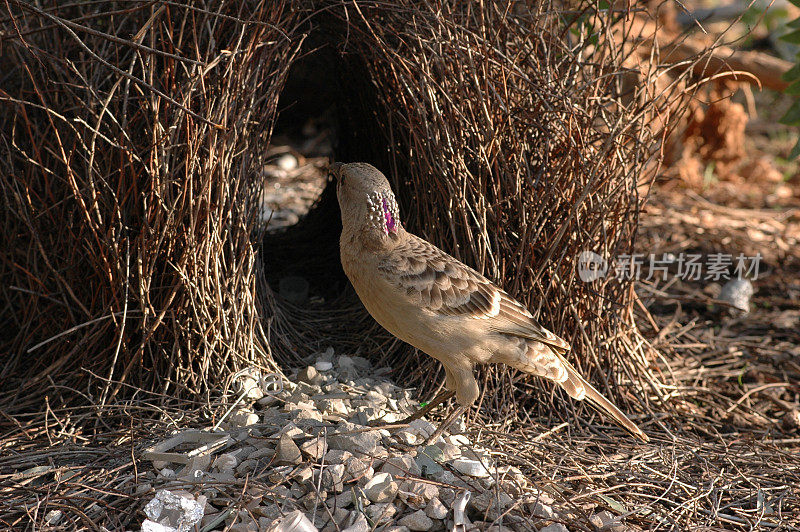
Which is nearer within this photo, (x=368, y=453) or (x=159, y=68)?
(x=368, y=453)

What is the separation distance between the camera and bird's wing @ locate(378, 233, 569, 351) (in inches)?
117

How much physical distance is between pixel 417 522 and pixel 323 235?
3.09 m

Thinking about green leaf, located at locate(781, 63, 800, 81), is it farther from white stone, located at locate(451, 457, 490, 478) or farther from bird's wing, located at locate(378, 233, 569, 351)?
white stone, located at locate(451, 457, 490, 478)

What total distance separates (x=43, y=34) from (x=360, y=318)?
2203 millimetres

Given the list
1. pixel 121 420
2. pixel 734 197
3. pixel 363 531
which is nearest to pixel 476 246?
pixel 363 531

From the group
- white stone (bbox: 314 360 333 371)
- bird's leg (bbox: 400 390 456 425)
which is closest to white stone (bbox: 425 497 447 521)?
bird's leg (bbox: 400 390 456 425)

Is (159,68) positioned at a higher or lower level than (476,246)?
higher

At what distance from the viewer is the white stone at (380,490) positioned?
2592 mm

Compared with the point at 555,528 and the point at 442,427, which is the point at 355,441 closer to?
the point at 442,427

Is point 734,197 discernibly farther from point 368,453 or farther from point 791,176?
point 368,453

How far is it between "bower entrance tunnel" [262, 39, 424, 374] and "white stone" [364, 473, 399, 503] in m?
1.27

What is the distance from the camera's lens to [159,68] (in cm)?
323

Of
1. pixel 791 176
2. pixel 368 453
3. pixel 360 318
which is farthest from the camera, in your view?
pixel 791 176

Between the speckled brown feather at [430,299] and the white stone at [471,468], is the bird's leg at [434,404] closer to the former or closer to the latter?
the speckled brown feather at [430,299]
